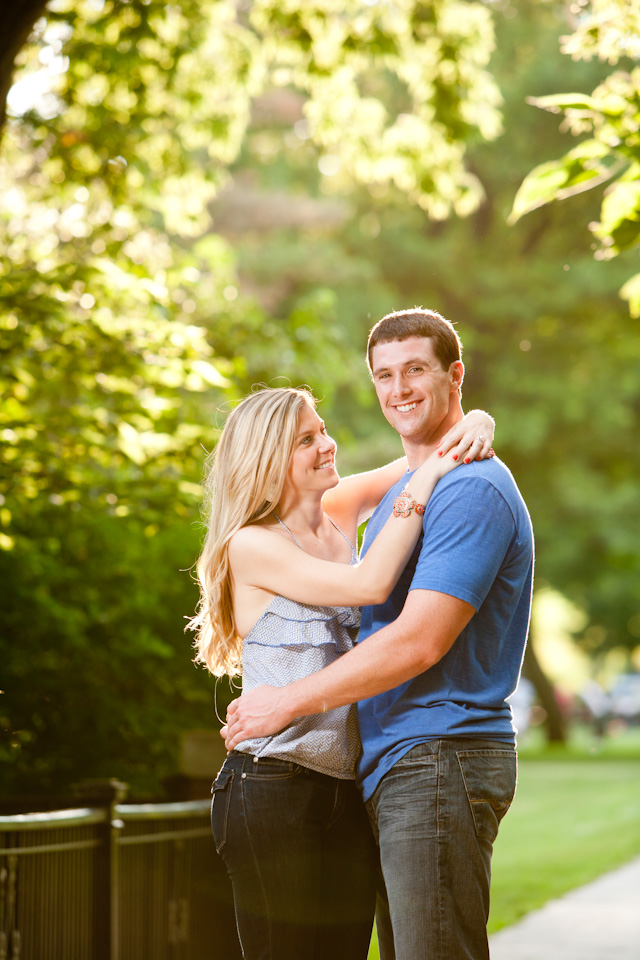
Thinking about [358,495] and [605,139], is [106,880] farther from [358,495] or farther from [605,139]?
[605,139]

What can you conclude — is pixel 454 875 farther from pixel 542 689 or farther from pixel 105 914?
pixel 542 689

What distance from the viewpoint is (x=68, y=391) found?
6840 millimetres

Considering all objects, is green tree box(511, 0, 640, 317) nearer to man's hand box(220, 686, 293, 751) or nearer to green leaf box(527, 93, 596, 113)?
green leaf box(527, 93, 596, 113)

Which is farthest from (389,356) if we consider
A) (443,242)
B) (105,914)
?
(443,242)

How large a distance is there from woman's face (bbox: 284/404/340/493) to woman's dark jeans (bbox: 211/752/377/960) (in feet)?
2.47

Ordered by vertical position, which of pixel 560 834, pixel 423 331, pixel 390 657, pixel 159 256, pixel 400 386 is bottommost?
pixel 560 834

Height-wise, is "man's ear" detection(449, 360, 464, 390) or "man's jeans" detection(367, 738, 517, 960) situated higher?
"man's ear" detection(449, 360, 464, 390)

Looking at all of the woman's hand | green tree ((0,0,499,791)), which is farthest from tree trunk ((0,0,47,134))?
the woman's hand

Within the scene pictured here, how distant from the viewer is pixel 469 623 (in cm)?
280

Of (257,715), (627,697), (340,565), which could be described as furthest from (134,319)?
(627,697)

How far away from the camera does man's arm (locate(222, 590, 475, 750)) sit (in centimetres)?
263

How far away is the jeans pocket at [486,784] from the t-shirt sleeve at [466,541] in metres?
0.39

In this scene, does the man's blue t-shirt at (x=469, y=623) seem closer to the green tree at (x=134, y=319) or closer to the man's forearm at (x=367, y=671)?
the man's forearm at (x=367, y=671)

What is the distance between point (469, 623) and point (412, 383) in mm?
671
